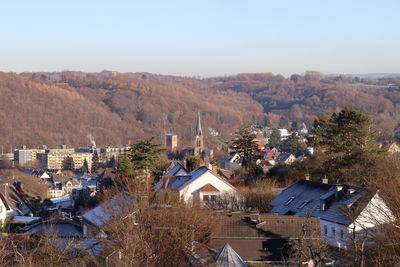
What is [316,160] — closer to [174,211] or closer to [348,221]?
[348,221]

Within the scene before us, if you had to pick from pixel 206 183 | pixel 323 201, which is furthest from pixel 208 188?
pixel 323 201

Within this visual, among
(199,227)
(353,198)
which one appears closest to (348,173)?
(353,198)

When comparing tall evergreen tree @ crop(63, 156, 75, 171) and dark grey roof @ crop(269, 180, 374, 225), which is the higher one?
dark grey roof @ crop(269, 180, 374, 225)

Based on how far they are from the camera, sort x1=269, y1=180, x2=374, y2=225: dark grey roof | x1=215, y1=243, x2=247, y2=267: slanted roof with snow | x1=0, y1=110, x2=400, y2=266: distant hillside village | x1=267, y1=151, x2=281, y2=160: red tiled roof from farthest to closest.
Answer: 1. x1=267, y1=151, x2=281, y2=160: red tiled roof
2. x1=269, y1=180, x2=374, y2=225: dark grey roof
3. x1=0, y1=110, x2=400, y2=266: distant hillside village
4. x1=215, y1=243, x2=247, y2=267: slanted roof with snow

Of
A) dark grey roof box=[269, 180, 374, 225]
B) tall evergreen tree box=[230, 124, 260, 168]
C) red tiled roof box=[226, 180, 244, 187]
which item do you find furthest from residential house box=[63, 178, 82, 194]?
dark grey roof box=[269, 180, 374, 225]

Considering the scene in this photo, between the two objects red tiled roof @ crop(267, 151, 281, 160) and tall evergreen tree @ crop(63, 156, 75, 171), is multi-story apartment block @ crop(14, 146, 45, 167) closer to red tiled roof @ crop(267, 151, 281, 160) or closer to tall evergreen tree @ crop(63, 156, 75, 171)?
tall evergreen tree @ crop(63, 156, 75, 171)

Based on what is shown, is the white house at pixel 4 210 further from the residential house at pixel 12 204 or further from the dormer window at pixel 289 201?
the dormer window at pixel 289 201

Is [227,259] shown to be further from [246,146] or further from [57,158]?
[57,158]

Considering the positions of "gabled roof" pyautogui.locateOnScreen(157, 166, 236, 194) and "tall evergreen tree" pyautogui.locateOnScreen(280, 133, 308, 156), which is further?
"tall evergreen tree" pyautogui.locateOnScreen(280, 133, 308, 156)
